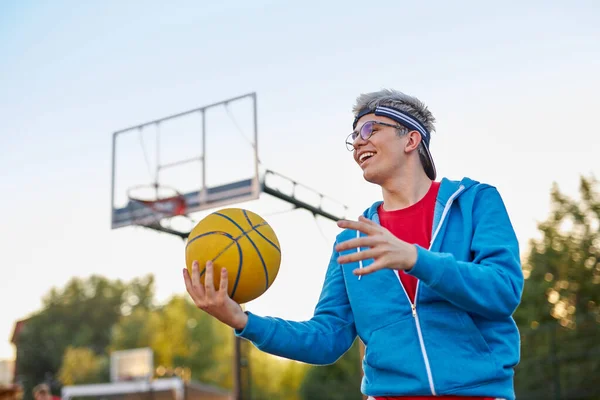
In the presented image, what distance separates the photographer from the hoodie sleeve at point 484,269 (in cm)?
227

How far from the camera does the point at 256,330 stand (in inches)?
111

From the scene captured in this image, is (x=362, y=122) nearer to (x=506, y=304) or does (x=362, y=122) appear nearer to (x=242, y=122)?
(x=506, y=304)

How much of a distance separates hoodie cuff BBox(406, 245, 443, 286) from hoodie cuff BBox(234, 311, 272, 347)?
841 millimetres

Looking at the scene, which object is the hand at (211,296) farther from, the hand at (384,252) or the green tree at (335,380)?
the green tree at (335,380)

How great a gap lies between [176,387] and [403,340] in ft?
140

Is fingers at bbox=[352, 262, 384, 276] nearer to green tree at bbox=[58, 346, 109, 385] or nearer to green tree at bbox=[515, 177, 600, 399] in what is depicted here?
green tree at bbox=[515, 177, 600, 399]

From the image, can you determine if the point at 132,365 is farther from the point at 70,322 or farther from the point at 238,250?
the point at 238,250

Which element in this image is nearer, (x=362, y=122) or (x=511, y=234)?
(x=511, y=234)

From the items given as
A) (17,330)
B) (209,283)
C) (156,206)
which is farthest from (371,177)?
(17,330)

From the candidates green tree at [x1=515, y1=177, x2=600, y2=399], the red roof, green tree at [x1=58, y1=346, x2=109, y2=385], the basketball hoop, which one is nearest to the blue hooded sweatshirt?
the basketball hoop

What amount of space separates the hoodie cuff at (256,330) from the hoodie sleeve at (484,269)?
84cm

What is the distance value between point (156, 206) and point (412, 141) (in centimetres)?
1231

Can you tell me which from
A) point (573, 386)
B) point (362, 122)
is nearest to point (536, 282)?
point (573, 386)

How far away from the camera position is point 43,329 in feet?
Answer: 218
